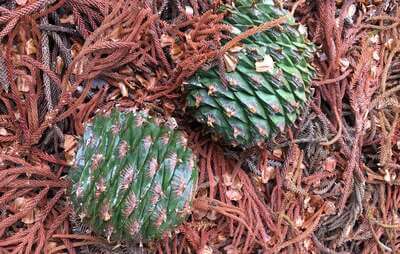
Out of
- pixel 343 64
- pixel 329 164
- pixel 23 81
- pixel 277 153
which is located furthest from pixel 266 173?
pixel 23 81

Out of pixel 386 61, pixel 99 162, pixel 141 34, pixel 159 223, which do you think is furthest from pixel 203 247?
pixel 386 61

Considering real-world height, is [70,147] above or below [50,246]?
above

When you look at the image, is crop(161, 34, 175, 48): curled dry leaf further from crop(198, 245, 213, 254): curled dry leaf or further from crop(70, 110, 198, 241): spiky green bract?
crop(198, 245, 213, 254): curled dry leaf

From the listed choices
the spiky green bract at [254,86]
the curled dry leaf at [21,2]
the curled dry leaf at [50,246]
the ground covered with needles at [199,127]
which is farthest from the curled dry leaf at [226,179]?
the curled dry leaf at [21,2]

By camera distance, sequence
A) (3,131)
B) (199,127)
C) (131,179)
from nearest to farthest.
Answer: (131,179)
(3,131)
(199,127)

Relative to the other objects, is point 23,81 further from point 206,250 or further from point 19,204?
point 206,250

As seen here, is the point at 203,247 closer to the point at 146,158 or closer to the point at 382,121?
the point at 146,158

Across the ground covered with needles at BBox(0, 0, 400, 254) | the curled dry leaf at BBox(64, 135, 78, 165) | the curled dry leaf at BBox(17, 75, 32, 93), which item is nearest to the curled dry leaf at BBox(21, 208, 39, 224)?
the ground covered with needles at BBox(0, 0, 400, 254)
